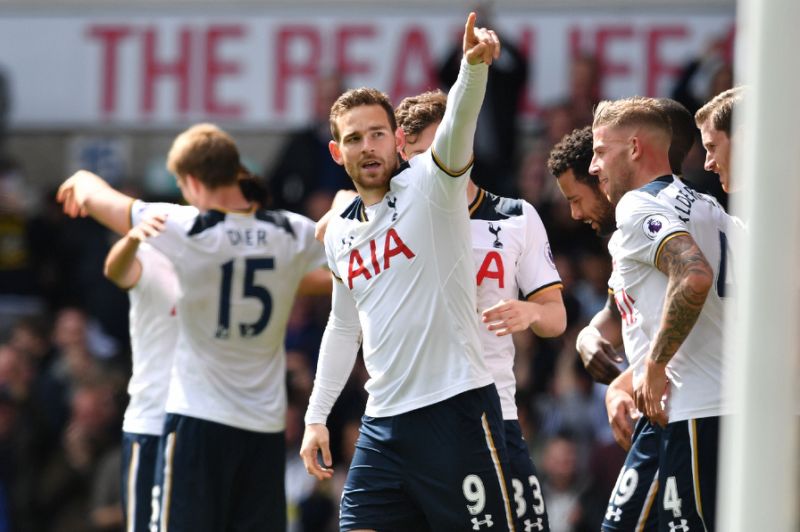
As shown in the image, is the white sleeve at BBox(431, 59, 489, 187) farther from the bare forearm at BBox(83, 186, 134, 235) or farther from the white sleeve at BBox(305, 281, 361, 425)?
the bare forearm at BBox(83, 186, 134, 235)

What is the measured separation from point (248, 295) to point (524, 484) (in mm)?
2096

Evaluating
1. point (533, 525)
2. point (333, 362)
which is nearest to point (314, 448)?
point (333, 362)

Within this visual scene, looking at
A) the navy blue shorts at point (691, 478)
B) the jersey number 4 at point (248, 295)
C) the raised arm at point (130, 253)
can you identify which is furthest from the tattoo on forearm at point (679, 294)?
the raised arm at point (130, 253)

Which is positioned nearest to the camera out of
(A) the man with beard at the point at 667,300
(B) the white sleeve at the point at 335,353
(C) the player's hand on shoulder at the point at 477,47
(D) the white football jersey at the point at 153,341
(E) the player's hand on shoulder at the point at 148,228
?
(C) the player's hand on shoulder at the point at 477,47

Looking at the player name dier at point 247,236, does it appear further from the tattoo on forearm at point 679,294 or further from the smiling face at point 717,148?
the tattoo on forearm at point 679,294

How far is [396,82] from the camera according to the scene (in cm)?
1305

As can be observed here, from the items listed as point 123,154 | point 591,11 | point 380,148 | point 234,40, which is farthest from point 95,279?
point 380,148

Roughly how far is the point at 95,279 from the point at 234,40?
2618mm

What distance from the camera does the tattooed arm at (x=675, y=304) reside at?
5353 millimetres

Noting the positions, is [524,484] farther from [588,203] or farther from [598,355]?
[588,203]

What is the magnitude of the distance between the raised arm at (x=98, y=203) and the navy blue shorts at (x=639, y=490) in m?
2.98

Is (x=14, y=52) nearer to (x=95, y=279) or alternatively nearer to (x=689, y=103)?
(x=95, y=279)

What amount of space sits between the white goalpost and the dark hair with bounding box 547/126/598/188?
8.62 feet

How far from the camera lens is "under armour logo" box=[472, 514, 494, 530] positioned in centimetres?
566
